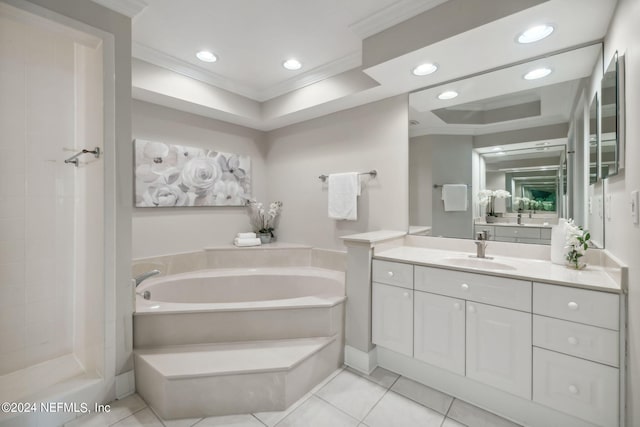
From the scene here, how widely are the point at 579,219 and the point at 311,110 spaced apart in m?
2.30

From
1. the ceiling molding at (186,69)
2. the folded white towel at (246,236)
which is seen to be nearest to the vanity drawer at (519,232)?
the folded white towel at (246,236)

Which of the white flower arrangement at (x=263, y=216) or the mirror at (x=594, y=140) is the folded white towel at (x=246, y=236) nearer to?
the white flower arrangement at (x=263, y=216)

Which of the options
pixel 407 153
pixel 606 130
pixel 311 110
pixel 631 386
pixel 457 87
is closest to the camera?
pixel 631 386

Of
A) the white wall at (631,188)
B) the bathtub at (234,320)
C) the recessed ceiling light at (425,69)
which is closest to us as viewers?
the white wall at (631,188)

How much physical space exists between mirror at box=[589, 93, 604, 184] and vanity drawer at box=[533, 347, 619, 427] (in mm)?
1003

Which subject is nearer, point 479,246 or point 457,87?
point 479,246

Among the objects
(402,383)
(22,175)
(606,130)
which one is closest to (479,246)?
(606,130)

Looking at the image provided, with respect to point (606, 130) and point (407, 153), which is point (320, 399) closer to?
point (407, 153)

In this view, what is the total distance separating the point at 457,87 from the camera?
2178 mm

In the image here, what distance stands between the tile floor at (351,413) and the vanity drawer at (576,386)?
0.33m

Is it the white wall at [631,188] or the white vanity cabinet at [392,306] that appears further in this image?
the white vanity cabinet at [392,306]

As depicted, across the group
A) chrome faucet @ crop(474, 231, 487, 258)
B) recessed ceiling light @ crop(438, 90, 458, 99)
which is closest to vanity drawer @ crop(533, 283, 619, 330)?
chrome faucet @ crop(474, 231, 487, 258)

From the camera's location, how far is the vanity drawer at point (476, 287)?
147 cm

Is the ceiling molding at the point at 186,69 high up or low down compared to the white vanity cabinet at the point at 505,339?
up
